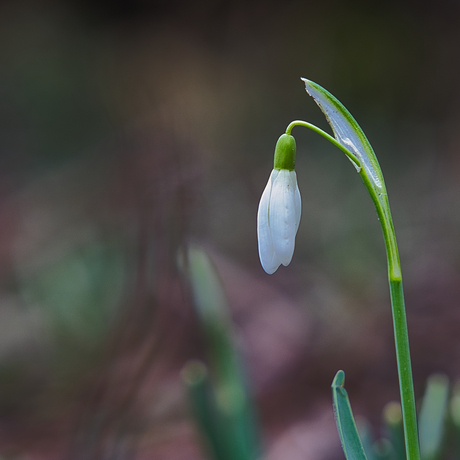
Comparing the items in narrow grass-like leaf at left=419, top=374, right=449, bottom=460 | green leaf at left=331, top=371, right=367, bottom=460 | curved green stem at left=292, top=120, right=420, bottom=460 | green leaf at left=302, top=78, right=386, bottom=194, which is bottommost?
narrow grass-like leaf at left=419, top=374, right=449, bottom=460

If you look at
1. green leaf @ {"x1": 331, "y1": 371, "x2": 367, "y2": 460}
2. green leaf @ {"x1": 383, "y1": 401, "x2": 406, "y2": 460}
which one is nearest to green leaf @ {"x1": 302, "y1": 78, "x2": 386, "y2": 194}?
green leaf @ {"x1": 331, "y1": 371, "x2": 367, "y2": 460}

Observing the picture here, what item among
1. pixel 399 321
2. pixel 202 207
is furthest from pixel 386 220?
pixel 202 207

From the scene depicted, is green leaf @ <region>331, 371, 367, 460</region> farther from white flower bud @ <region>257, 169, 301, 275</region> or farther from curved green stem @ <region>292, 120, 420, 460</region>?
white flower bud @ <region>257, 169, 301, 275</region>

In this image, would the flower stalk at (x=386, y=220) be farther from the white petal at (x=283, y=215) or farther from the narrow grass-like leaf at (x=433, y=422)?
the narrow grass-like leaf at (x=433, y=422)

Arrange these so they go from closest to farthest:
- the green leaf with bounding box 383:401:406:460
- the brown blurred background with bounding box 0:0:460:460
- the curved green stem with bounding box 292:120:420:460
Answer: the curved green stem with bounding box 292:120:420:460 → the green leaf with bounding box 383:401:406:460 → the brown blurred background with bounding box 0:0:460:460

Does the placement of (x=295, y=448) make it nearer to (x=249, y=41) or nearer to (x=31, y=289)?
(x=31, y=289)

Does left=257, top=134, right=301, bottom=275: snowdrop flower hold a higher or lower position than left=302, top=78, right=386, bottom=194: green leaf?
A: lower

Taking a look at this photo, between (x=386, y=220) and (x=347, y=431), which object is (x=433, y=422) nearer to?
(x=347, y=431)
